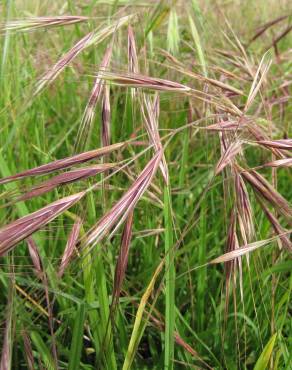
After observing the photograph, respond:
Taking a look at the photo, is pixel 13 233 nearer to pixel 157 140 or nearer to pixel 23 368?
pixel 157 140

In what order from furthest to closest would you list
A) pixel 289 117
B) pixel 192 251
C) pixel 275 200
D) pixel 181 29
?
1. pixel 181 29
2. pixel 289 117
3. pixel 192 251
4. pixel 275 200

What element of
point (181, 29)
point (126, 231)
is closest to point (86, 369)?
point (126, 231)

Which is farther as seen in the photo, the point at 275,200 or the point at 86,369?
the point at 86,369

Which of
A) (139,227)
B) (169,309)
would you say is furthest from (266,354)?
(139,227)

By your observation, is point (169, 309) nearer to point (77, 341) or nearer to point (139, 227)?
point (77, 341)

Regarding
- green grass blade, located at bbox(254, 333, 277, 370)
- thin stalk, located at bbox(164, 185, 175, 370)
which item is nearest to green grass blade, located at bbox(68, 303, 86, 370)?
thin stalk, located at bbox(164, 185, 175, 370)

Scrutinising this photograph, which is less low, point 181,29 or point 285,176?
point 181,29

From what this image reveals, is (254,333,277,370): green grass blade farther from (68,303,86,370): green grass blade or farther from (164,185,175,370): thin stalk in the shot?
(68,303,86,370): green grass blade

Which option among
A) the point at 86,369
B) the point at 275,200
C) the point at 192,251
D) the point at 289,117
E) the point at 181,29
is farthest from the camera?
the point at 181,29
